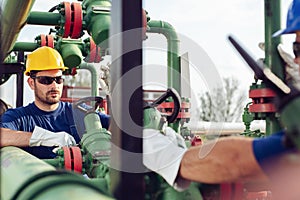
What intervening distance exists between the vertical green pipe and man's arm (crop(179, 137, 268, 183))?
0.91m

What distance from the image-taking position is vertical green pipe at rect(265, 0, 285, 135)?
83.4 inches

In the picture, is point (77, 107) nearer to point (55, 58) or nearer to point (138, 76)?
point (55, 58)

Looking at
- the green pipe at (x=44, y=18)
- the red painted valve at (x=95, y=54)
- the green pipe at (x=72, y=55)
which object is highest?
the green pipe at (x=44, y=18)

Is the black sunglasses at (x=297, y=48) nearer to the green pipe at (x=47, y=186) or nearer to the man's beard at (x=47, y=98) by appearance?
the green pipe at (x=47, y=186)

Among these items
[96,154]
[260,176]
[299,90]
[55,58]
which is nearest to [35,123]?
[55,58]

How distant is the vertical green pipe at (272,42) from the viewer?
2117 millimetres

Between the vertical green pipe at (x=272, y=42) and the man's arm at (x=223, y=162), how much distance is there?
907 mm

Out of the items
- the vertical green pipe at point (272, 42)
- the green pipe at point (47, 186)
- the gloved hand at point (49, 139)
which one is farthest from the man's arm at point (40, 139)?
the green pipe at point (47, 186)

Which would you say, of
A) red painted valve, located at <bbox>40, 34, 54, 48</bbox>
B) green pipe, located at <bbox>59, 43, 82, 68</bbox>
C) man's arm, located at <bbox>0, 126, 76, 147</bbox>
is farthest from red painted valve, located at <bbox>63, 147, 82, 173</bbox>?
red painted valve, located at <bbox>40, 34, 54, 48</bbox>

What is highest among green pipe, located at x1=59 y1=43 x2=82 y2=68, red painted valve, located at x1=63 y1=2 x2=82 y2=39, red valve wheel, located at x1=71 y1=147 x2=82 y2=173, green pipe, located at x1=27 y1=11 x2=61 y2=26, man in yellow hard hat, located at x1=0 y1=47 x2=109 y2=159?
green pipe, located at x1=27 y1=11 x2=61 y2=26

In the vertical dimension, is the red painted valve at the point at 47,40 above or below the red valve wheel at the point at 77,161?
above

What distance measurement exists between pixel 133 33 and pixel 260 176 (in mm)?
448

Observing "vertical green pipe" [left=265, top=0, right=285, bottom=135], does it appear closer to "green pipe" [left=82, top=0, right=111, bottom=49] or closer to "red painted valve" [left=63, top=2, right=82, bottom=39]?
"green pipe" [left=82, top=0, right=111, bottom=49]

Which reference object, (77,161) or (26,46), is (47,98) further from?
(77,161)
